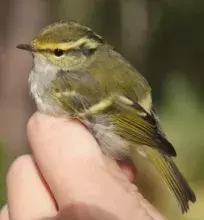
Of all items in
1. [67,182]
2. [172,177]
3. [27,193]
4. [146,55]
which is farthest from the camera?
[146,55]

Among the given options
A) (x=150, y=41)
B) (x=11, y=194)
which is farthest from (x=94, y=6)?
(x=11, y=194)

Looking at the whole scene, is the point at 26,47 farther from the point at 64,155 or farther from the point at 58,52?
the point at 64,155

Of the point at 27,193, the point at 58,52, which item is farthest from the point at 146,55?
the point at 27,193

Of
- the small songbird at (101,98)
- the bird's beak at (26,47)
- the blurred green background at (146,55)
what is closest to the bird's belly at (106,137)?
the small songbird at (101,98)

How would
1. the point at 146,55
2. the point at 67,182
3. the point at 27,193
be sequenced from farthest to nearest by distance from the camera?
the point at 146,55 → the point at 27,193 → the point at 67,182

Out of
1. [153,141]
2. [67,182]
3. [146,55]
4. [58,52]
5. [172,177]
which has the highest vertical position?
[58,52]

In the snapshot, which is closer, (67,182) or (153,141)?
(67,182)

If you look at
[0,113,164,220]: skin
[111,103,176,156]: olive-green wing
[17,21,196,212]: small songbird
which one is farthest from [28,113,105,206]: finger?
[111,103,176,156]: olive-green wing

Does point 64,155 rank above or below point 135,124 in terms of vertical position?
above
